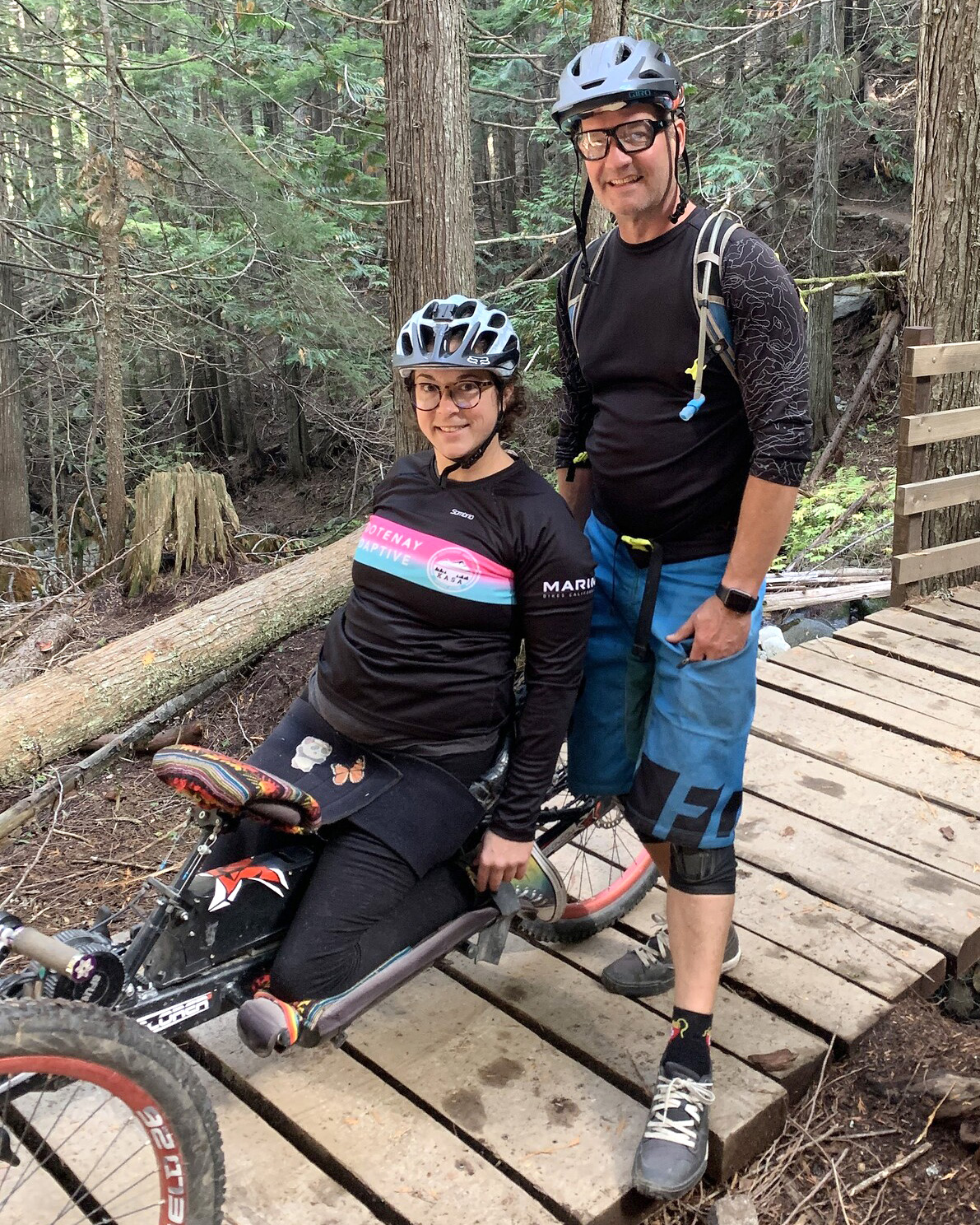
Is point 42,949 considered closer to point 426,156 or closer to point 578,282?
point 578,282

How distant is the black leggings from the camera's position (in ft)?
7.54

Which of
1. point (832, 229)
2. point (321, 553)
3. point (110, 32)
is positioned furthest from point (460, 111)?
point (832, 229)

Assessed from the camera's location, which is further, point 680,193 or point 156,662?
point 156,662

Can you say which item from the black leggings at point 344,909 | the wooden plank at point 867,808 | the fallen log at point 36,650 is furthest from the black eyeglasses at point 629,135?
the fallen log at point 36,650

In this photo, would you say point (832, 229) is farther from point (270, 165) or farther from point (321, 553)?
point (321, 553)

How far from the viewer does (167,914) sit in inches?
85.0


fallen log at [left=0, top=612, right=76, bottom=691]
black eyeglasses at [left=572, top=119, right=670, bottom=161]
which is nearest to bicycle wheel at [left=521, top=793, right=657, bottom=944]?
black eyeglasses at [left=572, top=119, right=670, bottom=161]

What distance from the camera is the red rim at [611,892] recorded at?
10.4ft

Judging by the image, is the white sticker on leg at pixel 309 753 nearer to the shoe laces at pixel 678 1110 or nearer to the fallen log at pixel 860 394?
the shoe laces at pixel 678 1110

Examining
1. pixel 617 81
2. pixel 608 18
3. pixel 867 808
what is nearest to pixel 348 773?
pixel 617 81

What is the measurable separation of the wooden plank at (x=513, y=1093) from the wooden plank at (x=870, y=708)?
252cm

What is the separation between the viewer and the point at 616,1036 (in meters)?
2.77

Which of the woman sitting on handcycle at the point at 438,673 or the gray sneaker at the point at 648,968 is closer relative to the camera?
the woman sitting on handcycle at the point at 438,673

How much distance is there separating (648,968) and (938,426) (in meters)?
4.18
